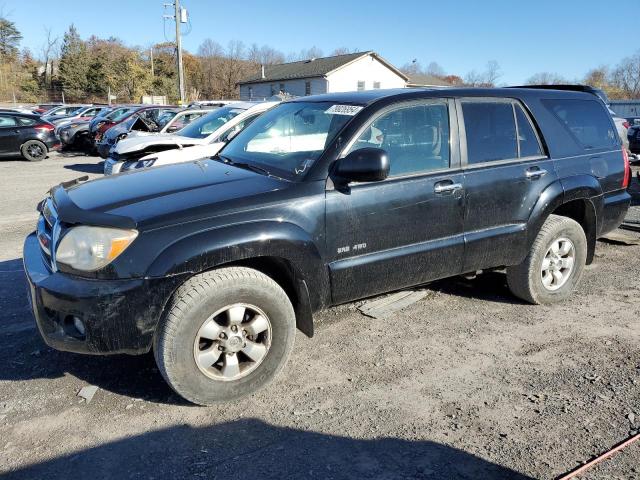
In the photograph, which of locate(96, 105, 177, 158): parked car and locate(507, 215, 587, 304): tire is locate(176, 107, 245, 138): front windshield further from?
locate(507, 215, 587, 304): tire

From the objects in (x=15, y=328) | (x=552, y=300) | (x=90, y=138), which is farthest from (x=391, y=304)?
(x=90, y=138)

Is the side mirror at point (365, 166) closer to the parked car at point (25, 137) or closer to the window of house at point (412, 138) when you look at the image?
the window of house at point (412, 138)

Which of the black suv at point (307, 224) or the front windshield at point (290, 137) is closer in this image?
the black suv at point (307, 224)

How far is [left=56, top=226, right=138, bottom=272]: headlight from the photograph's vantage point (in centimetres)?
276

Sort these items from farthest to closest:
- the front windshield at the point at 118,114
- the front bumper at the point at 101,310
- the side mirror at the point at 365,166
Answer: the front windshield at the point at 118,114 → the side mirror at the point at 365,166 → the front bumper at the point at 101,310

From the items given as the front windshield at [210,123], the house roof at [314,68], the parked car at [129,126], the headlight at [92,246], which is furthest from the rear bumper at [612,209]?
the house roof at [314,68]

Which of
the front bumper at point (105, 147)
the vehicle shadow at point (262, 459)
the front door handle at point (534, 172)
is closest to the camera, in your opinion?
the vehicle shadow at point (262, 459)

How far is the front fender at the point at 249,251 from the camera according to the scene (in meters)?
2.79

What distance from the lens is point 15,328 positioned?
4.05 metres

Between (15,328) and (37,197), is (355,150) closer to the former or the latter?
(15,328)

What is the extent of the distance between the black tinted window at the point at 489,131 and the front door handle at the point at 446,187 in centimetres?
27

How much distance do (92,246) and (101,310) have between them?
0.35 m

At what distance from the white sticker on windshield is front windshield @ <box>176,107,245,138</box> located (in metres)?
5.87

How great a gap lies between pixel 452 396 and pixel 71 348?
224 centimetres
